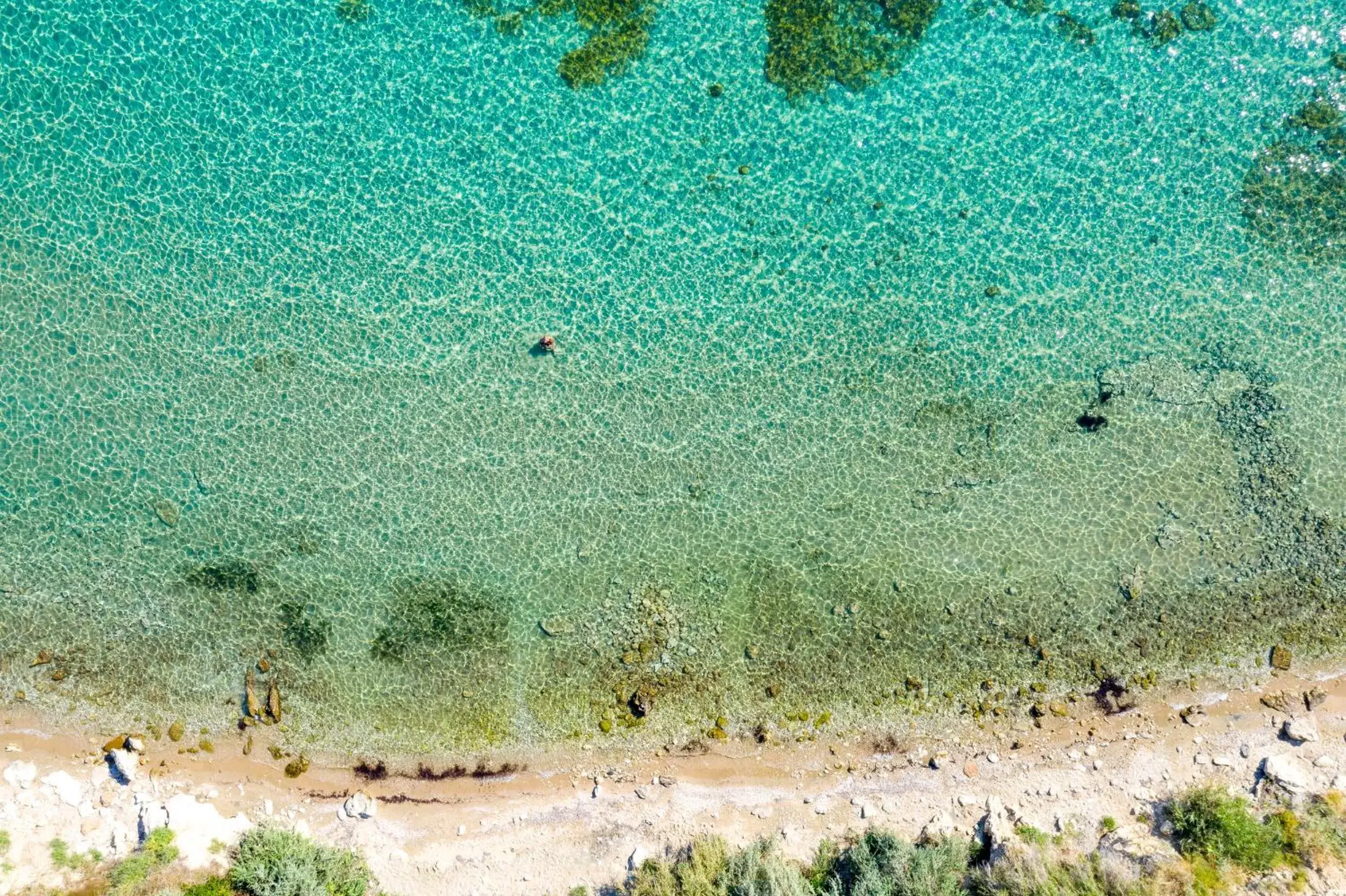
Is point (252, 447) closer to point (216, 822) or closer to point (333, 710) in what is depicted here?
point (333, 710)

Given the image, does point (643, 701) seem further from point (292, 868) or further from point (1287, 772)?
point (1287, 772)

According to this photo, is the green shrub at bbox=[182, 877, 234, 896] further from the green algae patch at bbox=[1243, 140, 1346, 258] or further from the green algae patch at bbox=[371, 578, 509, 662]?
the green algae patch at bbox=[1243, 140, 1346, 258]

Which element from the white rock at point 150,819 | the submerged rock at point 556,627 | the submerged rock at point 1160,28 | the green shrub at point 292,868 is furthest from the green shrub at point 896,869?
the submerged rock at point 1160,28

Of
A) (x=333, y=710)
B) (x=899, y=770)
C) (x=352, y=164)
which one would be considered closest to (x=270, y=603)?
(x=333, y=710)

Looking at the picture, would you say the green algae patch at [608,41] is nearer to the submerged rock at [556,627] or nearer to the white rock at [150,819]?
the submerged rock at [556,627]

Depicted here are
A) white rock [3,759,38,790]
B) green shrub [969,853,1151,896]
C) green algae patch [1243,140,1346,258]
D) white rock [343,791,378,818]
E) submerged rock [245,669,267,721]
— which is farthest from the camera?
green algae patch [1243,140,1346,258]

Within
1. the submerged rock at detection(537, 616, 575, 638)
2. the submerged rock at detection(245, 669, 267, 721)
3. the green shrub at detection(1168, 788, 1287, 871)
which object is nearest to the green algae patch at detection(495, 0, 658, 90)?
the submerged rock at detection(537, 616, 575, 638)
